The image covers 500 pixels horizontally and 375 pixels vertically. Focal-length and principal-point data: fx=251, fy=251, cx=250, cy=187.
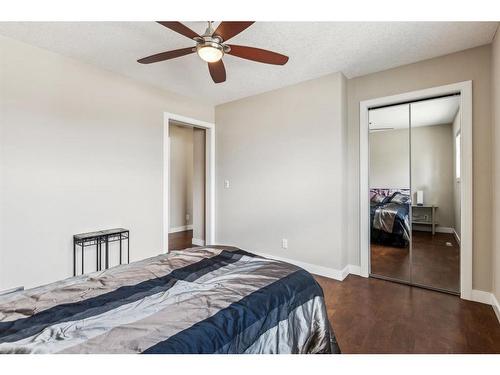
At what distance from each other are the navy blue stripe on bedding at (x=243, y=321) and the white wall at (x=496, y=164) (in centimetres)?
184

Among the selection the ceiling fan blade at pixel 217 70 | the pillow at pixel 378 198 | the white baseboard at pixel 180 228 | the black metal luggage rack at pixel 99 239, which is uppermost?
the ceiling fan blade at pixel 217 70

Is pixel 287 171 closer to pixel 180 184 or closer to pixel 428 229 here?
pixel 428 229

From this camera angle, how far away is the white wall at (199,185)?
15.3 feet

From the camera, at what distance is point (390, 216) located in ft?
10.0

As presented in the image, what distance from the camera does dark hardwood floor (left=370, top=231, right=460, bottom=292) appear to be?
267cm

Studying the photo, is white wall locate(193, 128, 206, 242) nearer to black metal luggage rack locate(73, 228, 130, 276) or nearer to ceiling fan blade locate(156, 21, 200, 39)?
black metal luggage rack locate(73, 228, 130, 276)

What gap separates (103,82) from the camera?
2.93 m

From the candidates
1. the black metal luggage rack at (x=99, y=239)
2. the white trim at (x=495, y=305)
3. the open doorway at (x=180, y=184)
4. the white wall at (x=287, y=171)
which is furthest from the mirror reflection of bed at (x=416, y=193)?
the open doorway at (x=180, y=184)

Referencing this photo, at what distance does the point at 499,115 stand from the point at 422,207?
3.80 feet

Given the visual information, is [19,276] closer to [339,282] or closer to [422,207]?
[339,282]

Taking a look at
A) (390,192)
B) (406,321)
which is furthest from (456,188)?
(406,321)

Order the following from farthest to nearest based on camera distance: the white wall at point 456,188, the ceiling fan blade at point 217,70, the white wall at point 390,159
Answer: the white wall at point 390,159
the white wall at point 456,188
the ceiling fan blade at point 217,70

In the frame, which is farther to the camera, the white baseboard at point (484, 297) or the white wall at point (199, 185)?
the white wall at point (199, 185)

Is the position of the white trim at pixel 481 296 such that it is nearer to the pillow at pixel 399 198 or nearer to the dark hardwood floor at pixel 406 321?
the dark hardwood floor at pixel 406 321
